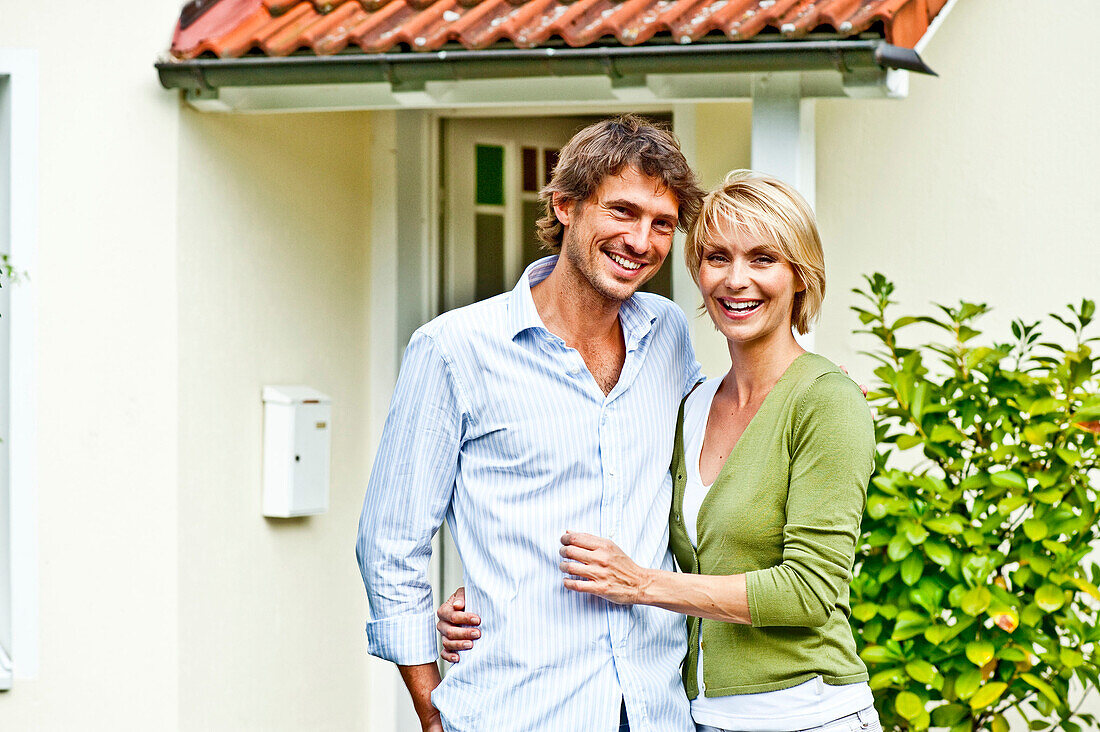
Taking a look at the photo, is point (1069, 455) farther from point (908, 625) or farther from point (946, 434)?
point (908, 625)

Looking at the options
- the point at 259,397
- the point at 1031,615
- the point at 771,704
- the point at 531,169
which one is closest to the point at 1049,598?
the point at 1031,615

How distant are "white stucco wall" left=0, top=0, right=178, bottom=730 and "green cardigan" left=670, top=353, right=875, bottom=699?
2.28 m

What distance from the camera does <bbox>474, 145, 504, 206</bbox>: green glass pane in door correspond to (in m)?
Answer: 5.64

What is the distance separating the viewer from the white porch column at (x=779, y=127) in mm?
3922

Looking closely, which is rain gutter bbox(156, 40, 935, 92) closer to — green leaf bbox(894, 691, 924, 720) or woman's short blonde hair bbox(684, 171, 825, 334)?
woman's short blonde hair bbox(684, 171, 825, 334)

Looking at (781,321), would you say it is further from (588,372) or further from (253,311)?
(253,311)

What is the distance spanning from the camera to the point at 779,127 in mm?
3949

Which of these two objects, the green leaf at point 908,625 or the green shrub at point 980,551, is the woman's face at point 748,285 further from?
the green leaf at point 908,625

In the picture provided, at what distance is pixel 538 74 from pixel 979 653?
2158 millimetres

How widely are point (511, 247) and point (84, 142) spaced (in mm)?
1990

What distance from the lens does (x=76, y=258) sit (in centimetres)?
420

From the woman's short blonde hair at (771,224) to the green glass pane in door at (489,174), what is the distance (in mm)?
3101

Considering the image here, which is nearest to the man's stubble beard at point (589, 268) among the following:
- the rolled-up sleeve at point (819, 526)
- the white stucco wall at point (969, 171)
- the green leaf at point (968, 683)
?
the rolled-up sleeve at point (819, 526)

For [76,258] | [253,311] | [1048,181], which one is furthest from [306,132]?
[1048,181]
